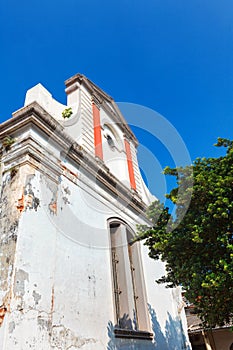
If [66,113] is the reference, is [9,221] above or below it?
below

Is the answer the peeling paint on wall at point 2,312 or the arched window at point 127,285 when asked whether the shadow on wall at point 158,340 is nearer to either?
the arched window at point 127,285

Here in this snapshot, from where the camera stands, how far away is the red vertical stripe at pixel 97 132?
30.0ft

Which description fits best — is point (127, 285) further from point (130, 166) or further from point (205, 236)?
point (130, 166)

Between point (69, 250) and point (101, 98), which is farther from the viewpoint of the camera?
point (101, 98)

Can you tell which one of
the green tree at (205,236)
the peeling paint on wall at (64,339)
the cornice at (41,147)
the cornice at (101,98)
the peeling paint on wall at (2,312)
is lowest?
the peeling paint on wall at (64,339)

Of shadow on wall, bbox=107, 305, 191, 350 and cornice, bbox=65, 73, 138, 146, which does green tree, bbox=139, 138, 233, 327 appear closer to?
shadow on wall, bbox=107, 305, 191, 350

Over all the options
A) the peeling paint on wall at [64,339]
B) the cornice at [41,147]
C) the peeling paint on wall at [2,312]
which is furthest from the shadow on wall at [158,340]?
the cornice at [41,147]

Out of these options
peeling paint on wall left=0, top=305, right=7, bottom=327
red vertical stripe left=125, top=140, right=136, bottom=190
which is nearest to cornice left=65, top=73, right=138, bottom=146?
red vertical stripe left=125, top=140, right=136, bottom=190

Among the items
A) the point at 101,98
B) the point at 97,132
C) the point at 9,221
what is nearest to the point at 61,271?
the point at 9,221

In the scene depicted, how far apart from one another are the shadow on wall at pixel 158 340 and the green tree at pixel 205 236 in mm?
1900

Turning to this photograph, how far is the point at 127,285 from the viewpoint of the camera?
7.36 metres

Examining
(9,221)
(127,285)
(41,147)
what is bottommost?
(127,285)

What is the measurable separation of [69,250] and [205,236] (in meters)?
2.70

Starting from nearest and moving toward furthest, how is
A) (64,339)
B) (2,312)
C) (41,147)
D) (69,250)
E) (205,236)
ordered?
(2,312) < (64,339) < (205,236) < (69,250) < (41,147)
